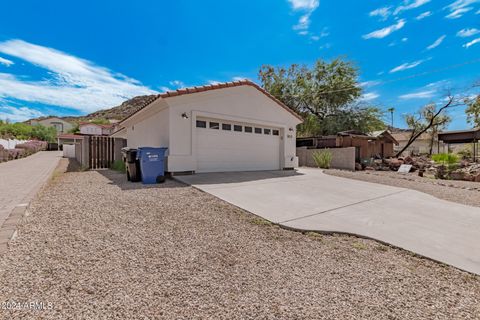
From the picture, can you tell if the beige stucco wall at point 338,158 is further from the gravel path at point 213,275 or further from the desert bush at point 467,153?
the gravel path at point 213,275

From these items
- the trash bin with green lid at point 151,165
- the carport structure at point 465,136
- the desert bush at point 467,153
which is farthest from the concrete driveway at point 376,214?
the desert bush at point 467,153

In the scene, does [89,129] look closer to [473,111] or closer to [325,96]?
[325,96]

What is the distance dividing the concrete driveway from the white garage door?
2582 millimetres

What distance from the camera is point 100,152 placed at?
12.3 meters

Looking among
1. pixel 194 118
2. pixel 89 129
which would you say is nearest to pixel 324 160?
pixel 194 118

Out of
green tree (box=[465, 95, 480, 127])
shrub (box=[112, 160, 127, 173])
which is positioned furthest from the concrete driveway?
green tree (box=[465, 95, 480, 127])

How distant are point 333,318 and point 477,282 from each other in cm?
177

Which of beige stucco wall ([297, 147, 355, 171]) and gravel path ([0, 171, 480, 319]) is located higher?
beige stucco wall ([297, 147, 355, 171])

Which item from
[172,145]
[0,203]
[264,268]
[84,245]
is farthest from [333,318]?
[172,145]

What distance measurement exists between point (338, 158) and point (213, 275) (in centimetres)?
1669

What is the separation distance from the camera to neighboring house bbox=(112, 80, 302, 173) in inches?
332

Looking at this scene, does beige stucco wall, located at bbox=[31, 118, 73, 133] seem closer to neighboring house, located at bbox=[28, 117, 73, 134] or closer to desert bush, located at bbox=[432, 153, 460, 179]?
neighboring house, located at bbox=[28, 117, 73, 134]

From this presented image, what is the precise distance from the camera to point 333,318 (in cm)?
173

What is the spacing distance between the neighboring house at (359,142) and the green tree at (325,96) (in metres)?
2.04
